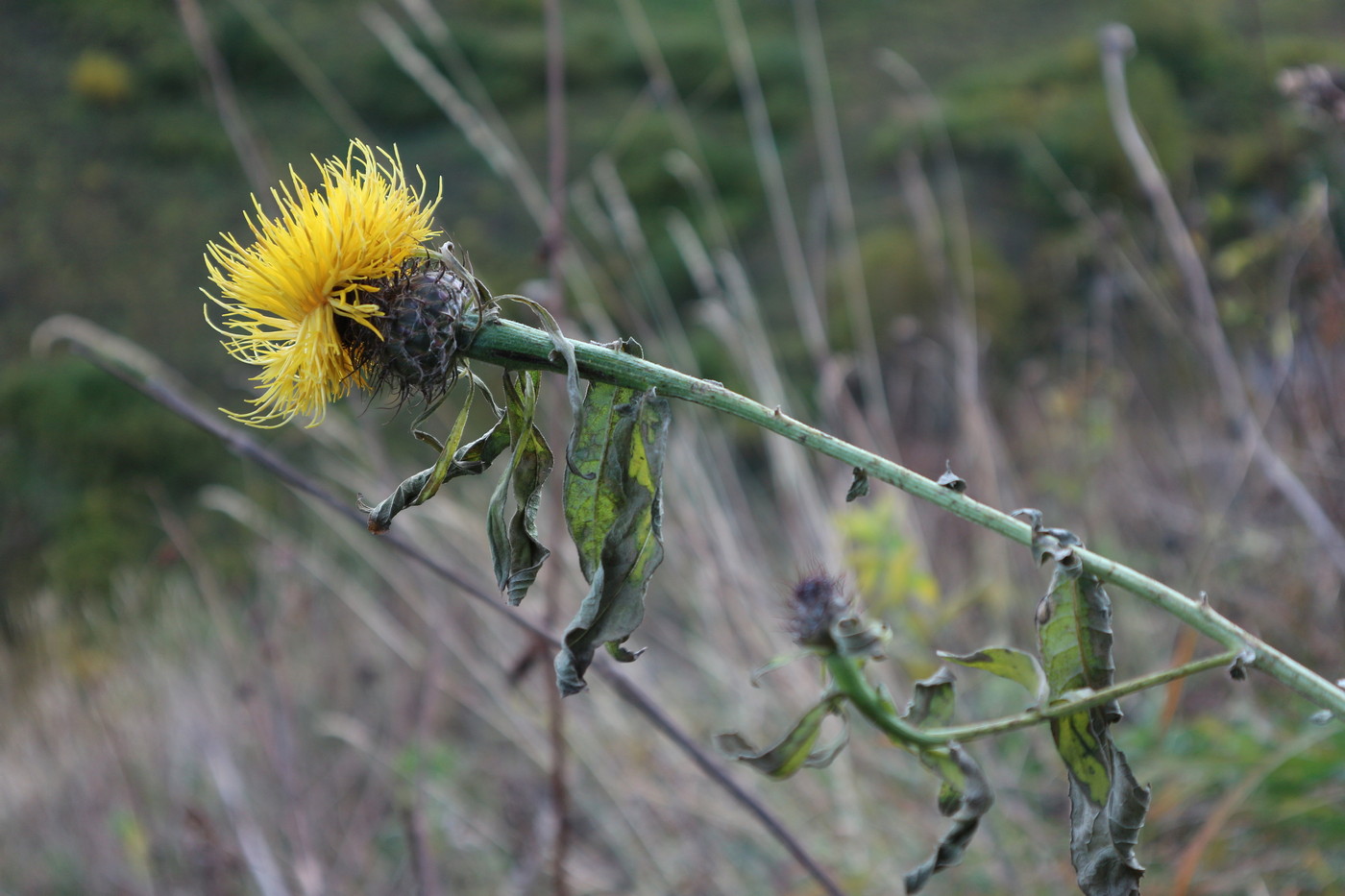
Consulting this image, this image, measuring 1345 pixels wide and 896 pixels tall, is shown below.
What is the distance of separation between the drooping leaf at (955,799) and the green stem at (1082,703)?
0.02 metres

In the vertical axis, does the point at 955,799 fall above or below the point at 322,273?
below

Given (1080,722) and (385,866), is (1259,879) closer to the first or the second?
(1080,722)

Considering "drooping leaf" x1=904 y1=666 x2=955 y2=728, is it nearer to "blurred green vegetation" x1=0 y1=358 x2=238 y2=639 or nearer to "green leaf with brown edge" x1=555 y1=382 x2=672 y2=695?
"green leaf with brown edge" x1=555 y1=382 x2=672 y2=695

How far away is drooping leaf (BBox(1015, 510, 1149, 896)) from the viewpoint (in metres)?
0.45

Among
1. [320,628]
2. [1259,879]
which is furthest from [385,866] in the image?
[1259,879]

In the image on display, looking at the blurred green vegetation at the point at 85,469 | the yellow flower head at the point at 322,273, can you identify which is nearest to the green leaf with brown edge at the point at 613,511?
the yellow flower head at the point at 322,273

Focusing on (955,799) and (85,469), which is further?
(85,469)

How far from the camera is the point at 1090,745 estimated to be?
469 millimetres

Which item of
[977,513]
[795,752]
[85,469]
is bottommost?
[795,752]

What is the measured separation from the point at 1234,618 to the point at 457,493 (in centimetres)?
185

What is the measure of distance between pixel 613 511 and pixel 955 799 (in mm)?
226

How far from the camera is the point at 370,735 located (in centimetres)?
238

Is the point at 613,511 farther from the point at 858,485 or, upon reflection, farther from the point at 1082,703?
the point at 1082,703

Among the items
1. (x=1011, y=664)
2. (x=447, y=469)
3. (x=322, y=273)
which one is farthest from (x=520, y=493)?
(x=1011, y=664)
